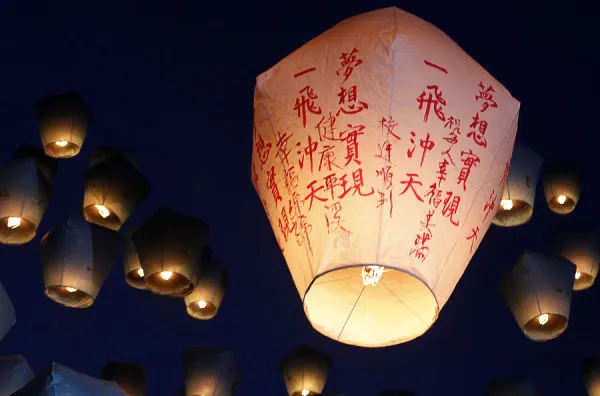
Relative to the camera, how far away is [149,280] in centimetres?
541

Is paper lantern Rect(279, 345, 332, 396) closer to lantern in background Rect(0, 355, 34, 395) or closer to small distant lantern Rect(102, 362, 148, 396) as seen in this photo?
small distant lantern Rect(102, 362, 148, 396)

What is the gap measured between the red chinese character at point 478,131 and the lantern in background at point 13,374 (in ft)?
10.2

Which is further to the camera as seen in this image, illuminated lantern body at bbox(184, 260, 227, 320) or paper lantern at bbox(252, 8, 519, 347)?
illuminated lantern body at bbox(184, 260, 227, 320)

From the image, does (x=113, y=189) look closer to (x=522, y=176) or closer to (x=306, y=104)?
(x=522, y=176)

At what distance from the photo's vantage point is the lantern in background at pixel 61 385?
3.04m

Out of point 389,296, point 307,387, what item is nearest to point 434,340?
point 307,387

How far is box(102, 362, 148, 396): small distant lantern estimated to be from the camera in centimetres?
691

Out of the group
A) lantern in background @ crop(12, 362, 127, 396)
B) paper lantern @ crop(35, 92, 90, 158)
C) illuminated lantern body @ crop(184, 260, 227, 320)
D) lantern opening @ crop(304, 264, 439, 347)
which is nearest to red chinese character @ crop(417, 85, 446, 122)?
lantern opening @ crop(304, 264, 439, 347)

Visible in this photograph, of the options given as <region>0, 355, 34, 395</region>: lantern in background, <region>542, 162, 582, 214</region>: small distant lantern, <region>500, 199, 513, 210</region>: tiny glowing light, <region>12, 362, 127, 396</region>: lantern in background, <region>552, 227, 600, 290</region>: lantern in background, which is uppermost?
<region>542, 162, 582, 214</region>: small distant lantern

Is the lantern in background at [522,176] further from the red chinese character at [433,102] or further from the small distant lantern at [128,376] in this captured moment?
the small distant lantern at [128,376]

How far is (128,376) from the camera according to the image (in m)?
6.96

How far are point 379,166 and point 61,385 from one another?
1.48 m

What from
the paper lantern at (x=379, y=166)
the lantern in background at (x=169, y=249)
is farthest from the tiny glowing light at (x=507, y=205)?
the paper lantern at (x=379, y=166)

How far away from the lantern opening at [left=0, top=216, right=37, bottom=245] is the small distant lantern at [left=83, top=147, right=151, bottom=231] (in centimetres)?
45
